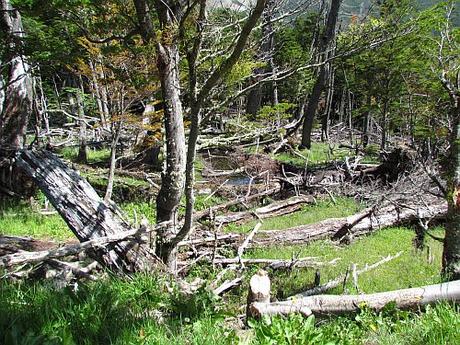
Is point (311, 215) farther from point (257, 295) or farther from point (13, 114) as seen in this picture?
point (13, 114)

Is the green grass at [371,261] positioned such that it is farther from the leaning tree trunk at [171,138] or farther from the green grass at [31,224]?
the green grass at [31,224]

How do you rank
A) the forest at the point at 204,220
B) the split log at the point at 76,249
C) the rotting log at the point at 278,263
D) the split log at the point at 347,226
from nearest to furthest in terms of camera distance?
1. the forest at the point at 204,220
2. the split log at the point at 76,249
3. the rotting log at the point at 278,263
4. the split log at the point at 347,226

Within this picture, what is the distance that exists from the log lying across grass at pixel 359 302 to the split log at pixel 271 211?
5388 millimetres

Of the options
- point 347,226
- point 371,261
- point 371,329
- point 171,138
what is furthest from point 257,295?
point 347,226

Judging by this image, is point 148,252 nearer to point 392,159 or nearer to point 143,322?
point 143,322

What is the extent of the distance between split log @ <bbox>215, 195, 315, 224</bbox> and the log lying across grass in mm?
5388

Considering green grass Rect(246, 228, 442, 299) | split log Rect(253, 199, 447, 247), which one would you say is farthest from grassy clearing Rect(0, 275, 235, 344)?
split log Rect(253, 199, 447, 247)

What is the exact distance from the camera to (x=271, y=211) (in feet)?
36.0

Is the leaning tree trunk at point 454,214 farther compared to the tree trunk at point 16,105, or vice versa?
the tree trunk at point 16,105

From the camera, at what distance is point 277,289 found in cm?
639

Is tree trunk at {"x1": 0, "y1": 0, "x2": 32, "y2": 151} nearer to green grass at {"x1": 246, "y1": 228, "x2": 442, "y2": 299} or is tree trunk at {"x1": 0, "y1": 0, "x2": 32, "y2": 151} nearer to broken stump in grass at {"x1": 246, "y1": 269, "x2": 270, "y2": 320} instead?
green grass at {"x1": 246, "y1": 228, "x2": 442, "y2": 299}

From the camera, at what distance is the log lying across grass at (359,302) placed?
401 cm

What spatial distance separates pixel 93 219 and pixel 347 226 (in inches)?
230

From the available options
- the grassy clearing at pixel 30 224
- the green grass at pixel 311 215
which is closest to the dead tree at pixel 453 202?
the green grass at pixel 311 215
